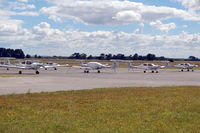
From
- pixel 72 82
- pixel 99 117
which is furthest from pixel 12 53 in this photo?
pixel 99 117

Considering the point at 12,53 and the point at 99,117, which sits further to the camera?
the point at 12,53

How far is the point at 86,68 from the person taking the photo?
49.1m

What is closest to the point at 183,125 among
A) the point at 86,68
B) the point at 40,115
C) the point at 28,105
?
the point at 40,115

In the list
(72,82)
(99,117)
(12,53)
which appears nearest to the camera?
(99,117)

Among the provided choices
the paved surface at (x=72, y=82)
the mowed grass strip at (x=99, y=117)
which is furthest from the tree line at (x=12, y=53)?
the mowed grass strip at (x=99, y=117)

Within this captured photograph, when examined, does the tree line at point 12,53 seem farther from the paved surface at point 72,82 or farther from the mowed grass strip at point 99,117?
the mowed grass strip at point 99,117

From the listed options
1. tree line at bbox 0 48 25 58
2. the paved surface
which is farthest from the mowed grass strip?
tree line at bbox 0 48 25 58

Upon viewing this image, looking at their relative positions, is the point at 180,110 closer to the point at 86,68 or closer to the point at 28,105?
the point at 28,105

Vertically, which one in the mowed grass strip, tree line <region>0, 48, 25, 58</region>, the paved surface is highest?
tree line <region>0, 48, 25, 58</region>

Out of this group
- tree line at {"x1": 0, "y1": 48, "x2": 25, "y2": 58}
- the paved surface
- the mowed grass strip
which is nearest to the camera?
the mowed grass strip

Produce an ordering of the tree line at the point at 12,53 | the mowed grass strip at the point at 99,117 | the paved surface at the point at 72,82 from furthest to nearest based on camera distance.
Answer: the tree line at the point at 12,53 → the paved surface at the point at 72,82 → the mowed grass strip at the point at 99,117

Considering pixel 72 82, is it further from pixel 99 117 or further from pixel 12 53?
pixel 12 53

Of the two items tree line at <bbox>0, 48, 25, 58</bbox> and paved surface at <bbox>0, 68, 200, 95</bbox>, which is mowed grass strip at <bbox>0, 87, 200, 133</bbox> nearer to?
paved surface at <bbox>0, 68, 200, 95</bbox>

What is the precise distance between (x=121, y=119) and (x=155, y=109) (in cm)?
240
